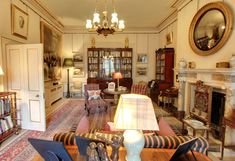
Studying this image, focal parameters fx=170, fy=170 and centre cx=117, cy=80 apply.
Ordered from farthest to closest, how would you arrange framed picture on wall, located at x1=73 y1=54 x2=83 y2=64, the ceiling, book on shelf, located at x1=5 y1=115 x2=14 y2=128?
framed picture on wall, located at x1=73 y1=54 x2=83 y2=64, the ceiling, book on shelf, located at x1=5 y1=115 x2=14 y2=128

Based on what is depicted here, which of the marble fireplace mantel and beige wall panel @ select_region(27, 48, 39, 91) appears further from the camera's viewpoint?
beige wall panel @ select_region(27, 48, 39, 91)

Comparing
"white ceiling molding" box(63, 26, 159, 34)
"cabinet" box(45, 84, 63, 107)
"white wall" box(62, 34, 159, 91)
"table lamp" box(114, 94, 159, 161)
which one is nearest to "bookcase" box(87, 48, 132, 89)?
"white wall" box(62, 34, 159, 91)

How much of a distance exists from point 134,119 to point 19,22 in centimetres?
429

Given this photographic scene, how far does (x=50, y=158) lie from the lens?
1140mm

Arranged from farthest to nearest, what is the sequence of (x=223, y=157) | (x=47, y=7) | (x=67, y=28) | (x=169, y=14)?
(x=67, y=28) < (x=169, y=14) < (x=47, y=7) < (x=223, y=157)

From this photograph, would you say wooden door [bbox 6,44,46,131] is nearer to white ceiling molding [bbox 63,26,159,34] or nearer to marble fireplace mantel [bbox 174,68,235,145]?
marble fireplace mantel [bbox 174,68,235,145]

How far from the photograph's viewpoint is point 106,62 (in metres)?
7.98

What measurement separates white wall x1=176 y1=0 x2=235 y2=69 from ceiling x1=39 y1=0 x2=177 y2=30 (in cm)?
64

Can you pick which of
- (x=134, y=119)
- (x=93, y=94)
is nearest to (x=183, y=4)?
(x=93, y=94)

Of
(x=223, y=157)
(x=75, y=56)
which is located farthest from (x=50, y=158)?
(x=75, y=56)

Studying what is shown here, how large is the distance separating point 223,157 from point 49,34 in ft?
20.4

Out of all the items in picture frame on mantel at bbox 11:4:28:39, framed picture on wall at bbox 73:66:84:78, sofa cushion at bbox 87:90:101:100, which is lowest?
sofa cushion at bbox 87:90:101:100

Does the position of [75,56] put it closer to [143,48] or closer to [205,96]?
[143,48]

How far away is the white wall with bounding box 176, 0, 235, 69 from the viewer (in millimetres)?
3174
